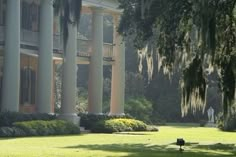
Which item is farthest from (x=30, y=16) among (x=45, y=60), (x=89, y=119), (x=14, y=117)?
(x=14, y=117)

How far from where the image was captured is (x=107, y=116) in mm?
41625

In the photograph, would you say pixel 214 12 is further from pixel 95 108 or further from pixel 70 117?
pixel 95 108

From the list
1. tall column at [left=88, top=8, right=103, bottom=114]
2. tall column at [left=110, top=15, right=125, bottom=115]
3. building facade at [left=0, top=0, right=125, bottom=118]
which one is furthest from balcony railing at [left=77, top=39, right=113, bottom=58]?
tall column at [left=88, top=8, right=103, bottom=114]

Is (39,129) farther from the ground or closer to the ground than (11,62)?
closer to the ground

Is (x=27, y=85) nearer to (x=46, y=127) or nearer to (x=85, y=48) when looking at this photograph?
(x=85, y=48)

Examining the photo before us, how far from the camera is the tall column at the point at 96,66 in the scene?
42.4m

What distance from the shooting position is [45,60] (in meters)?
36.9

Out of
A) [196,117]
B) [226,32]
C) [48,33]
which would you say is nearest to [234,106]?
[226,32]

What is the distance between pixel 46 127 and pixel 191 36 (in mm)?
13943

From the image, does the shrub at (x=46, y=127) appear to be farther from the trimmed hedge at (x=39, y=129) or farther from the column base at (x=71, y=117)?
the column base at (x=71, y=117)

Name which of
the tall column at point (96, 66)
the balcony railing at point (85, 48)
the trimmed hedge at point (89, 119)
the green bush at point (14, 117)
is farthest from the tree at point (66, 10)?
the balcony railing at point (85, 48)

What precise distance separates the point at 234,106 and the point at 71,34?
60.1ft

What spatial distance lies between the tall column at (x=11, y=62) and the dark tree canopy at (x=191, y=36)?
1101 centimetres

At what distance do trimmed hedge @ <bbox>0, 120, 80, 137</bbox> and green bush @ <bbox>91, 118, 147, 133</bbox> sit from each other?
324 centimetres
